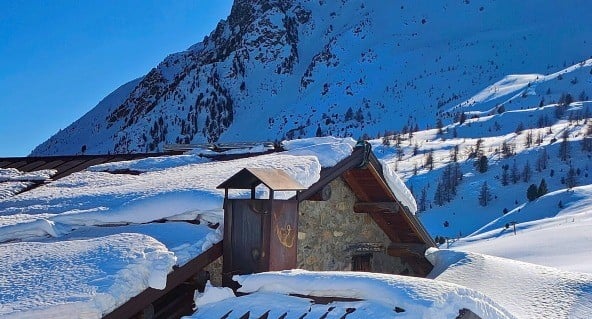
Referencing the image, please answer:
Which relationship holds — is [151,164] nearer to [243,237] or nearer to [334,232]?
[334,232]

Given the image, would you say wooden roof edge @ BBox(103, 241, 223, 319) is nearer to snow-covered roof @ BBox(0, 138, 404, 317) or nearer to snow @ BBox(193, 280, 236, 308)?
snow-covered roof @ BBox(0, 138, 404, 317)

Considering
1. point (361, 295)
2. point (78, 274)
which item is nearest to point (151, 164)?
point (78, 274)

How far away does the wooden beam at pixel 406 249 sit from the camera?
27.1ft

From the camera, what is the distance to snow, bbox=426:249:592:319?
5598 mm

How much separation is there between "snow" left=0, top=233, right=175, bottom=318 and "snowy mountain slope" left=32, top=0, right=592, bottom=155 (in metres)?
54.7

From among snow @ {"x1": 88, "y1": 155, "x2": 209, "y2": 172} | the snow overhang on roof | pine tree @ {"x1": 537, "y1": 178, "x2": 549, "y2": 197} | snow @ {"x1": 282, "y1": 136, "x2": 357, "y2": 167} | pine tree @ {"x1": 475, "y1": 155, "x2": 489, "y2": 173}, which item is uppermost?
A: pine tree @ {"x1": 475, "y1": 155, "x2": 489, "y2": 173}

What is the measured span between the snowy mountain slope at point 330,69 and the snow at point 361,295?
179 ft

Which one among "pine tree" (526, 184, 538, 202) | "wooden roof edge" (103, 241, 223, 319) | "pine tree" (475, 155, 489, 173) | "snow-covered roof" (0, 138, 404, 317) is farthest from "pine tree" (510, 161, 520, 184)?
"wooden roof edge" (103, 241, 223, 319)

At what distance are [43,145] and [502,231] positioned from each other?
72.2 m

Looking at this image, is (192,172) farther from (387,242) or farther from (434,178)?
(434,178)

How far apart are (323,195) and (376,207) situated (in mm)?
1036

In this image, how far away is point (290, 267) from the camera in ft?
17.8

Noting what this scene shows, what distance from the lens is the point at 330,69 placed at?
86188 mm

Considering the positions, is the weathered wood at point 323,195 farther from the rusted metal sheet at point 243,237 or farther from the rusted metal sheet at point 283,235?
the rusted metal sheet at point 243,237
